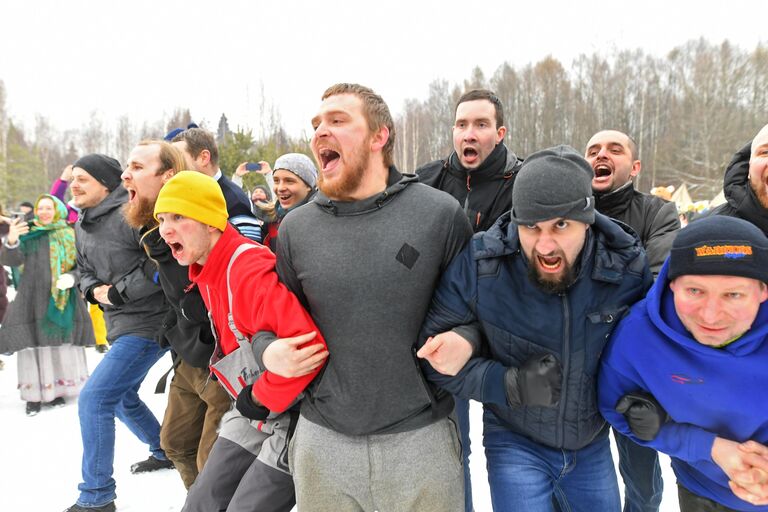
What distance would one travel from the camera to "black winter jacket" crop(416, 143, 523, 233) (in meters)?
2.81

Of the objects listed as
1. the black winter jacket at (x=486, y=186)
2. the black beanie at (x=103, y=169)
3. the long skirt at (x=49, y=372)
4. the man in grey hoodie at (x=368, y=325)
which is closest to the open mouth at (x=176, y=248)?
the man in grey hoodie at (x=368, y=325)

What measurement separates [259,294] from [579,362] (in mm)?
1293

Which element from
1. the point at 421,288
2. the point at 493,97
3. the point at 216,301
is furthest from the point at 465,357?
the point at 493,97

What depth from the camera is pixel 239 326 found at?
2.23m

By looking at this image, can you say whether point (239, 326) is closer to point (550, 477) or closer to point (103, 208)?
point (550, 477)

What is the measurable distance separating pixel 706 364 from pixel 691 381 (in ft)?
0.25

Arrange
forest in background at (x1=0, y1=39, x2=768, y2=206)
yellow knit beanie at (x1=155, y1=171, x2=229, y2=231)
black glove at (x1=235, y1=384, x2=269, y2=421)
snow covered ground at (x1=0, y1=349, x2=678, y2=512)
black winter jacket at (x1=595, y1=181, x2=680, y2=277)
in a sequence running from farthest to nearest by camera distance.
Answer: forest in background at (x1=0, y1=39, x2=768, y2=206) < snow covered ground at (x1=0, y1=349, x2=678, y2=512) < black winter jacket at (x1=595, y1=181, x2=680, y2=277) < yellow knit beanie at (x1=155, y1=171, x2=229, y2=231) < black glove at (x1=235, y1=384, x2=269, y2=421)

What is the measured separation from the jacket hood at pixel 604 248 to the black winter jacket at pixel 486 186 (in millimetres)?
811

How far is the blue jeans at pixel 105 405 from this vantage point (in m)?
3.30

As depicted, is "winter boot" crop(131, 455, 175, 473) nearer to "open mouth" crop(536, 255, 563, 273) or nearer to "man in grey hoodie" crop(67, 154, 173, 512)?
"man in grey hoodie" crop(67, 154, 173, 512)

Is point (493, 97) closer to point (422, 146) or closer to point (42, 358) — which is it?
point (42, 358)

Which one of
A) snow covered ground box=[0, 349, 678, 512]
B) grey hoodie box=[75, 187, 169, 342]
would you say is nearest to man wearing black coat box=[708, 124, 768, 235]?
snow covered ground box=[0, 349, 678, 512]

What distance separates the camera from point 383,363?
190cm

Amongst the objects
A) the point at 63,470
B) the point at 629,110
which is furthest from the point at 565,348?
the point at 629,110
